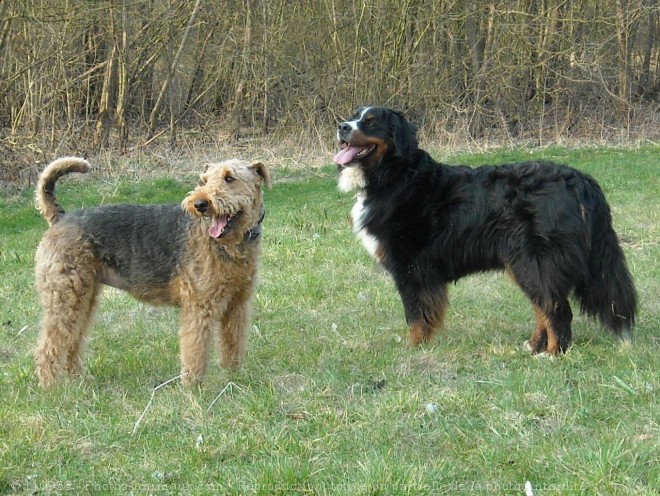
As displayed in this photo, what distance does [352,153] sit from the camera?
6102 millimetres

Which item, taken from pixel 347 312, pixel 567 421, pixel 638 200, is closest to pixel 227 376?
pixel 347 312

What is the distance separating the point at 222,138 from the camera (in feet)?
63.1

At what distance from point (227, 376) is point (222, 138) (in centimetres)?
1462

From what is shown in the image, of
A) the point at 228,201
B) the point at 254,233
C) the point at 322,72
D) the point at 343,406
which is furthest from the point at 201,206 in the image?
the point at 322,72

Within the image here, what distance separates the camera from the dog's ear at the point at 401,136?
607 cm

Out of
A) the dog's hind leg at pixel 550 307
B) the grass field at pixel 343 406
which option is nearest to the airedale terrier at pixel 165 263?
the grass field at pixel 343 406

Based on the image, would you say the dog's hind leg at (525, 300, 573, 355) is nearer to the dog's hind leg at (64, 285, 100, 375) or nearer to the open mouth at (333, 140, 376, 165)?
the open mouth at (333, 140, 376, 165)

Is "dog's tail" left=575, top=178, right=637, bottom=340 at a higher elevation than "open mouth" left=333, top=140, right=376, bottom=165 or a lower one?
lower

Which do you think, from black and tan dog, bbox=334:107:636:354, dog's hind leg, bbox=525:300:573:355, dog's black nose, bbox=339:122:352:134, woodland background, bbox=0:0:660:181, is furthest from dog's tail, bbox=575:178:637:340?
woodland background, bbox=0:0:660:181

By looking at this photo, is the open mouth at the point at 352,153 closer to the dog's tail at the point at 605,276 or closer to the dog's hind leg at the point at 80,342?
the dog's tail at the point at 605,276

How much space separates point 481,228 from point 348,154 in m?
1.24

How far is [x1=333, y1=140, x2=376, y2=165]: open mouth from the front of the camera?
19.9ft

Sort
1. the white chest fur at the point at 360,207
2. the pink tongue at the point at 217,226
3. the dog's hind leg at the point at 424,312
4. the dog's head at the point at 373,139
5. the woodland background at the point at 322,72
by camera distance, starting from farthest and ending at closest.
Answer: the woodland background at the point at 322,72, the white chest fur at the point at 360,207, the dog's head at the point at 373,139, the dog's hind leg at the point at 424,312, the pink tongue at the point at 217,226

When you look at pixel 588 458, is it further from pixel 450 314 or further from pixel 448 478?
pixel 450 314
